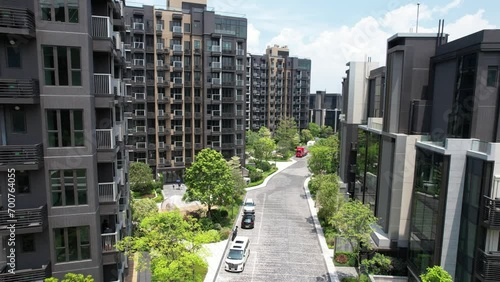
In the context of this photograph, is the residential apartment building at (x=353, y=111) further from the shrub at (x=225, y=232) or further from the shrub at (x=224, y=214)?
the shrub at (x=225, y=232)

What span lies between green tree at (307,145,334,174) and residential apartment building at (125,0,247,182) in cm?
1375

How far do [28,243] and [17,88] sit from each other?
7837 mm

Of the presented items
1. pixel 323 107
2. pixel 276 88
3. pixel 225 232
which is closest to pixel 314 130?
pixel 323 107

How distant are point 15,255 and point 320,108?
359 feet

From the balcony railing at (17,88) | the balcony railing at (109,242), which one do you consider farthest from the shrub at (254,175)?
the balcony railing at (17,88)

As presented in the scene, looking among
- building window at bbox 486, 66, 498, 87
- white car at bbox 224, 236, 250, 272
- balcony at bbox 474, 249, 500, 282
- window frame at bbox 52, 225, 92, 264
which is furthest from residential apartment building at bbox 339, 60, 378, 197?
window frame at bbox 52, 225, 92, 264

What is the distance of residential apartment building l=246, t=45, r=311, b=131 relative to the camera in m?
93.9

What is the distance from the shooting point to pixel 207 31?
5191 cm

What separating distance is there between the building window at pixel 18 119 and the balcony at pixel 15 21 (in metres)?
3.60

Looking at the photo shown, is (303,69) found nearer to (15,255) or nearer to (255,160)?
(255,160)

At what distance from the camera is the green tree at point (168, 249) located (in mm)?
18422

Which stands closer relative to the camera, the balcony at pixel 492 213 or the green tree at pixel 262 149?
the balcony at pixel 492 213

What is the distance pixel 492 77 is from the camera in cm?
1761

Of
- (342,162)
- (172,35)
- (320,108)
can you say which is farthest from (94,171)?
(320,108)
